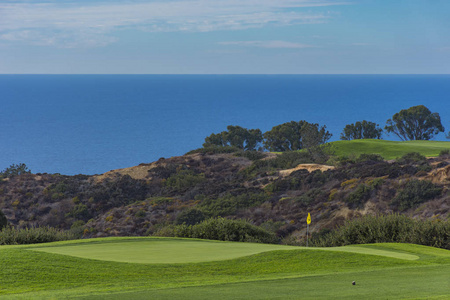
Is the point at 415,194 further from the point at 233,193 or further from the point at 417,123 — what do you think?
the point at 417,123

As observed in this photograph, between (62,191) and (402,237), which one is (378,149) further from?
(402,237)

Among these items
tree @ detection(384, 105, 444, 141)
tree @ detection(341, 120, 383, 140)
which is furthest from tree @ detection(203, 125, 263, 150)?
tree @ detection(384, 105, 444, 141)

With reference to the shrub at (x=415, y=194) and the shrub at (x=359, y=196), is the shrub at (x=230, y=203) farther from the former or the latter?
the shrub at (x=415, y=194)

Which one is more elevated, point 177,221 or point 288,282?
point 288,282

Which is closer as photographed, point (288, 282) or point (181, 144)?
point (288, 282)

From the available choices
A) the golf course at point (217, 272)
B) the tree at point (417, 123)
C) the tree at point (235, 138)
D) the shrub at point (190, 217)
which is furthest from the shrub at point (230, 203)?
the tree at point (417, 123)

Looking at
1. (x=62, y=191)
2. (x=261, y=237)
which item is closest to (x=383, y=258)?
(x=261, y=237)

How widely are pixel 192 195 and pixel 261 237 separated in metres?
18.3

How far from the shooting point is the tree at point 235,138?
56.3 meters

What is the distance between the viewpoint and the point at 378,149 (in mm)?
46938

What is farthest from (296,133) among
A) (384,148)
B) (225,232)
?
(225,232)

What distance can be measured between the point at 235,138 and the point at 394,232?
4200 cm

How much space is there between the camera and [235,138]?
56.5m

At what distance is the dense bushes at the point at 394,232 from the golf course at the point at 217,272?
3.94ft
